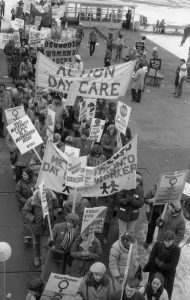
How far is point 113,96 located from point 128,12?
69.1ft

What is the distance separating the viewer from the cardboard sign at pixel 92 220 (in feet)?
21.7

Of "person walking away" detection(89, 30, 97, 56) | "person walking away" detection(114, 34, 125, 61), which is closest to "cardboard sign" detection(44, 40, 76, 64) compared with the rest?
"person walking away" detection(114, 34, 125, 61)

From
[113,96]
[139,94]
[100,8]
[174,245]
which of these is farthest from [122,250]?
[100,8]

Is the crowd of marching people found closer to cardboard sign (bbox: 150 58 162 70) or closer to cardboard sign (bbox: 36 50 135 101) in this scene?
cardboard sign (bbox: 36 50 135 101)

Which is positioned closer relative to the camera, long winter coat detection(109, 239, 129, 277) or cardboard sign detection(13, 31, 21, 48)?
long winter coat detection(109, 239, 129, 277)

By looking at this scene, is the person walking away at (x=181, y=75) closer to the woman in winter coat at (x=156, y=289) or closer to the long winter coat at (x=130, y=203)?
the long winter coat at (x=130, y=203)

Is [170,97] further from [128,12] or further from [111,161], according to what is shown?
[128,12]

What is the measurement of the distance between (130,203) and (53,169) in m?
1.46

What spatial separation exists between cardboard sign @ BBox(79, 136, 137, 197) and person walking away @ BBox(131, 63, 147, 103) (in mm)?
8986

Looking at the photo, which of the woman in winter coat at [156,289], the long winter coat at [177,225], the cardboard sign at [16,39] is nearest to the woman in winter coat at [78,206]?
the long winter coat at [177,225]

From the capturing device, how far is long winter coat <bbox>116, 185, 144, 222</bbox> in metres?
7.81

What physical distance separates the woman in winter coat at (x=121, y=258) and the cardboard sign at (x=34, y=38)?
12115 millimetres

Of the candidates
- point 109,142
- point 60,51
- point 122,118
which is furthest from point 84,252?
point 60,51

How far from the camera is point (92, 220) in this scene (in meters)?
6.68
